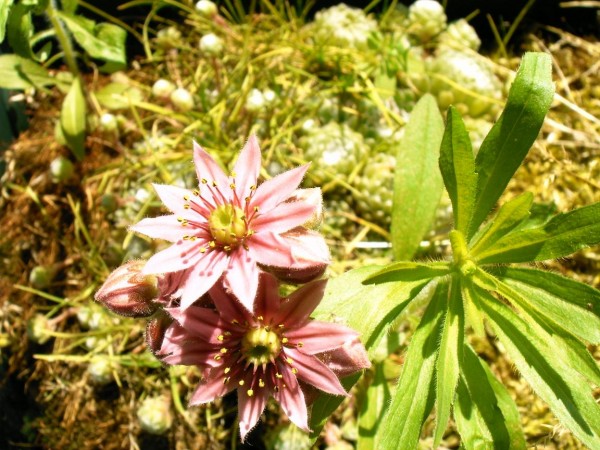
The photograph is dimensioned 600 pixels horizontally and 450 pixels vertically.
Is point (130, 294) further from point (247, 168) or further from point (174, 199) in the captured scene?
point (247, 168)

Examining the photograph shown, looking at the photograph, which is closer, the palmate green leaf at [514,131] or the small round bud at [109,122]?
the palmate green leaf at [514,131]

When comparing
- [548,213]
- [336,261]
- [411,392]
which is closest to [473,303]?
[411,392]

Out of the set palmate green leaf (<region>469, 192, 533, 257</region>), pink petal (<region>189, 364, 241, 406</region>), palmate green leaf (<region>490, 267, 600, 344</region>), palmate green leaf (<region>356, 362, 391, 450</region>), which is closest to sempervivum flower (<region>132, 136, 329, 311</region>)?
pink petal (<region>189, 364, 241, 406</region>)

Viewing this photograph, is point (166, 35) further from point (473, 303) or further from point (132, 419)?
point (473, 303)

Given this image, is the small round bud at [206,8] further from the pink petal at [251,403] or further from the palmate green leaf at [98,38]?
the pink petal at [251,403]

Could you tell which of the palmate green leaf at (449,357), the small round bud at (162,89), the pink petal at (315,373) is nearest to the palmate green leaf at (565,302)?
the palmate green leaf at (449,357)

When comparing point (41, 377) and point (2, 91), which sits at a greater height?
point (2, 91)
